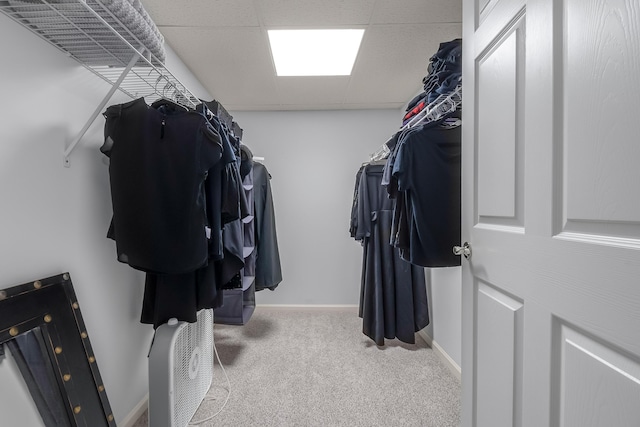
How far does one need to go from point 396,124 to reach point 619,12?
98.0 inches

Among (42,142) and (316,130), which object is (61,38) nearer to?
(42,142)

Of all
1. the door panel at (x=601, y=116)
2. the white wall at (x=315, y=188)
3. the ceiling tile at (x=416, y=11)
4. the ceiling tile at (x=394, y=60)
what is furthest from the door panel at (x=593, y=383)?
the white wall at (x=315, y=188)

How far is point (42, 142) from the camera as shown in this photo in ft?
3.11

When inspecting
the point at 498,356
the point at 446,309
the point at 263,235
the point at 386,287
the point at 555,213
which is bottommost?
the point at 446,309

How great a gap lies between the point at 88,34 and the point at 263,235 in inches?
59.6

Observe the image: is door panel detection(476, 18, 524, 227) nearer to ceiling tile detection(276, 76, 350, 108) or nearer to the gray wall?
ceiling tile detection(276, 76, 350, 108)

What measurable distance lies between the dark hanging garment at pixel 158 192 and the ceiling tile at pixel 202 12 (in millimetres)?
784

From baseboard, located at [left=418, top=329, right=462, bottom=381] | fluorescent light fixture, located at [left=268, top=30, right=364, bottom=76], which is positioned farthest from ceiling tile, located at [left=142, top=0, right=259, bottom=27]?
baseboard, located at [left=418, top=329, right=462, bottom=381]

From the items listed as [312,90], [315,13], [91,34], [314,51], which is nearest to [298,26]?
[315,13]

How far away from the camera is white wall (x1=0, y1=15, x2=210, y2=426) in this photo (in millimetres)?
842

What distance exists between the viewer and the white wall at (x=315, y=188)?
291 cm

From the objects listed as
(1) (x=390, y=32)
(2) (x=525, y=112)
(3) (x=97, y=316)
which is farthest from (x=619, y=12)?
(3) (x=97, y=316)

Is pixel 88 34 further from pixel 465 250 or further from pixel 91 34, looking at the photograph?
pixel 465 250

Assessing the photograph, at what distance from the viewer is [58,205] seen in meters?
1.00
